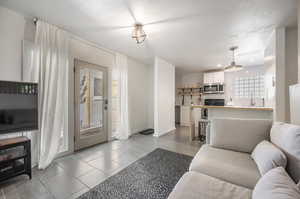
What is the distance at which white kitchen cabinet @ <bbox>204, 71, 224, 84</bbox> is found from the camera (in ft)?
18.0

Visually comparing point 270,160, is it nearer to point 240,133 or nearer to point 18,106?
point 240,133

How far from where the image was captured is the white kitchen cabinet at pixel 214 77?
549cm

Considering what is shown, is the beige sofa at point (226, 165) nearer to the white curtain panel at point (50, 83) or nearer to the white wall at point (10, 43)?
the white curtain panel at point (50, 83)

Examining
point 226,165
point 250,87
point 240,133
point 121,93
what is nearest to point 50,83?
point 121,93

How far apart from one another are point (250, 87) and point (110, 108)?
5.52 metres

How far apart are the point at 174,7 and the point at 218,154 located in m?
2.09

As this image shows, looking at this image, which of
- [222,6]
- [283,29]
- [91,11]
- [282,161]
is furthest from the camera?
[283,29]

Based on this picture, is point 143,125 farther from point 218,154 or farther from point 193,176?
point 193,176

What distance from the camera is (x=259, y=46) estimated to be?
10.6 ft

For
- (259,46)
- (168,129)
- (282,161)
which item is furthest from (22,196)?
(259,46)

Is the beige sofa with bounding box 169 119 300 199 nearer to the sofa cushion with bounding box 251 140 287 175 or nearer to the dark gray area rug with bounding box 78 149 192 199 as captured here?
the sofa cushion with bounding box 251 140 287 175

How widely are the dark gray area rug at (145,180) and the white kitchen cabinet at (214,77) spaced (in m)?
4.14

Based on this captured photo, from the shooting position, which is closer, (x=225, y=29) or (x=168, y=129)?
(x=225, y=29)

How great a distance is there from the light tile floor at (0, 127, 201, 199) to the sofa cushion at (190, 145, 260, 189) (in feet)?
4.33
